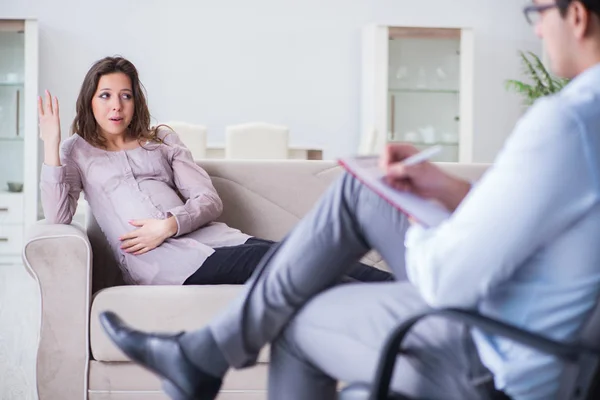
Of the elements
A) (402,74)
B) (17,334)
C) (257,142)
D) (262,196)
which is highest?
(402,74)

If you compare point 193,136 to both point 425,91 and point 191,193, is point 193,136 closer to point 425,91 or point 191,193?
point 425,91

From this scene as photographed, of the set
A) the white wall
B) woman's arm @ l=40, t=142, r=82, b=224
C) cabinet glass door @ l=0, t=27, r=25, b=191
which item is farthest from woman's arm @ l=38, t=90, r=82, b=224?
the white wall

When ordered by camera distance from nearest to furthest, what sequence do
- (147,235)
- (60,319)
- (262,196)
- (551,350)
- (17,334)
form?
(551,350) → (60,319) → (147,235) → (262,196) → (17,334)

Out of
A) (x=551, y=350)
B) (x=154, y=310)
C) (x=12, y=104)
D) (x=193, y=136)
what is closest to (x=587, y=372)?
(x=551, y=350)

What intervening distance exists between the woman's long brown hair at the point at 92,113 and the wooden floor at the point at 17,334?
54cm

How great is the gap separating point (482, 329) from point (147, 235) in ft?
5.04

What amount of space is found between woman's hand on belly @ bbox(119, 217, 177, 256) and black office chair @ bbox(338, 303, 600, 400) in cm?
143

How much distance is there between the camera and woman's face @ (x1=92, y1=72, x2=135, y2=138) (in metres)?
2.62

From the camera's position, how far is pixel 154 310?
226 cm

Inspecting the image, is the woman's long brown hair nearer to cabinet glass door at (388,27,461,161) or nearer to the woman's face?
the woman's face

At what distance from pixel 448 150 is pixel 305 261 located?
5.81 meters

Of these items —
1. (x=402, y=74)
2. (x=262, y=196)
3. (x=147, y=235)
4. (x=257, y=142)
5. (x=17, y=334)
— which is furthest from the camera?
(x=402, y=74)

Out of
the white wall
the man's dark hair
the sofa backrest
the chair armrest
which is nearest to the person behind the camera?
the chair armrest

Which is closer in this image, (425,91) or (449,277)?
(449,277)
